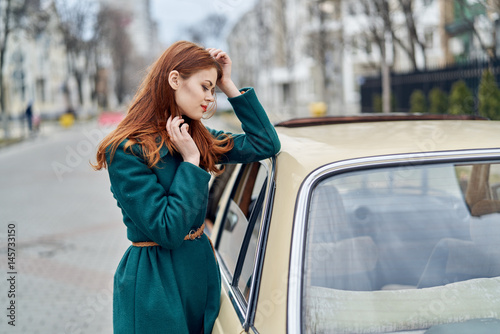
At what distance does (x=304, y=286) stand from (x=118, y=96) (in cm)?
9041

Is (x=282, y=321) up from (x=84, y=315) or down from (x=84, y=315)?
up

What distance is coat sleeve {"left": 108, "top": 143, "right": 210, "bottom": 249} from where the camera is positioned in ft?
6.10

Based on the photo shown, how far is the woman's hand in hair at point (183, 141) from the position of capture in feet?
6.44

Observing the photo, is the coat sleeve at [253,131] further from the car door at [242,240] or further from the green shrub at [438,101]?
the green shrub at [438,101]

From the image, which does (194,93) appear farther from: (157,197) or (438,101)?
(438,101)

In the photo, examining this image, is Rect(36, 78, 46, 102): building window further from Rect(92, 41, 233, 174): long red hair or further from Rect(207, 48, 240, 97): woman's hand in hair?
Rect(92, 41, 233, 174): long red hair

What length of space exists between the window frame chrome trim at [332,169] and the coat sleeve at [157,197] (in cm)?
34

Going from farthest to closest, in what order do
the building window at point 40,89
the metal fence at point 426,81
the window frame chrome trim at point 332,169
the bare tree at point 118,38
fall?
the building window at point 40,89, the bare tree at point 118,38, the metal fence at point 426,81, the window frame chrome trim at point 332,169

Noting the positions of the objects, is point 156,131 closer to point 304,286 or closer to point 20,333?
point 304,286

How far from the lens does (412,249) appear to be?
200cm

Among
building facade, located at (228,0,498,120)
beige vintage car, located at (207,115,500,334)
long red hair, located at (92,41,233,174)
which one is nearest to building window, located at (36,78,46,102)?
building facade, located at (228,0,498,120)

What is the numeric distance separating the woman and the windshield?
1.34 feet

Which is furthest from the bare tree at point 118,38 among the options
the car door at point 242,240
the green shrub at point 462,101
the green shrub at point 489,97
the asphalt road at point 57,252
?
the car door at point 242,240

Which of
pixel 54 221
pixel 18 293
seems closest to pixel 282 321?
pixel 18 293
